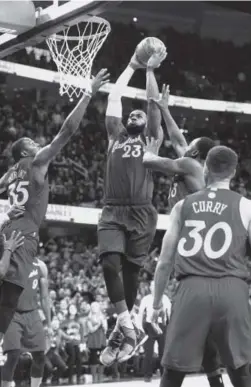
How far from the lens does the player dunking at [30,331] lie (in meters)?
9.12

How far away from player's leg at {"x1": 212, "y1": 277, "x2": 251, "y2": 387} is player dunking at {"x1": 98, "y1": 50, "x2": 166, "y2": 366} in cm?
184

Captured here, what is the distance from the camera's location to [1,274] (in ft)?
26.1

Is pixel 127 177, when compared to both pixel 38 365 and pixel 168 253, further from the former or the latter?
pixel 38 365

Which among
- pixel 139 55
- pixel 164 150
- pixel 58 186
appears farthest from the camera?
pixel 164 150

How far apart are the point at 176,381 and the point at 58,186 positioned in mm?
14623

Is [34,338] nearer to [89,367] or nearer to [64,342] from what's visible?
[64,342]

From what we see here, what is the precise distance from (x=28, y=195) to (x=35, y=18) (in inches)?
75.1

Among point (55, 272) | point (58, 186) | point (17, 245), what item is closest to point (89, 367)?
point (55, 272)

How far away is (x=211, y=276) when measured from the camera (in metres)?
5.73

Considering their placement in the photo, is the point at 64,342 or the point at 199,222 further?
the point at 64,342

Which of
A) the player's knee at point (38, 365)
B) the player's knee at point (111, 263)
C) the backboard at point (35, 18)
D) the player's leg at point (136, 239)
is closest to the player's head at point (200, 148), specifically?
the player's leg at point (136, 239)

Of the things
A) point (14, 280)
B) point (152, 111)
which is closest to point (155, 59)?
point (152, 111)

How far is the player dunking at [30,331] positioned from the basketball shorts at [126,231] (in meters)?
1.76

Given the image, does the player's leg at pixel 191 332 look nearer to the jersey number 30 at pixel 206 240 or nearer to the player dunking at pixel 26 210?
the jersey number 30 at pixel 206 240
